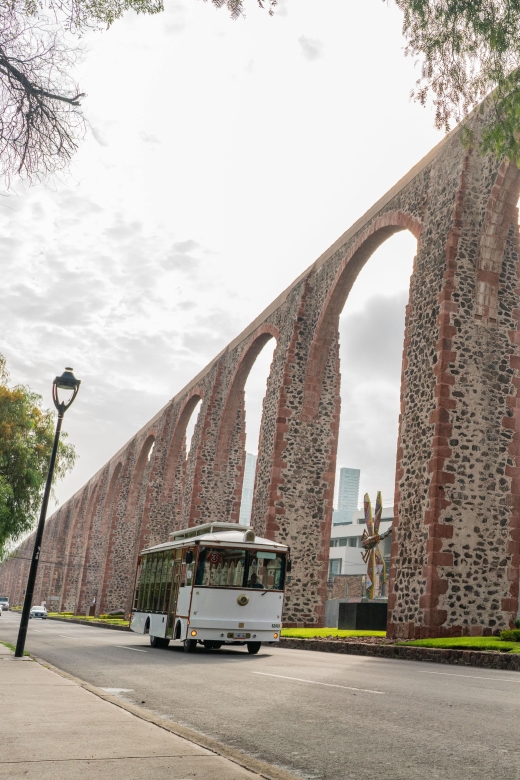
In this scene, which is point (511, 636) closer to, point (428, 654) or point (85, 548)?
point (428, 654)

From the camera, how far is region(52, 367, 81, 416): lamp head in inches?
521

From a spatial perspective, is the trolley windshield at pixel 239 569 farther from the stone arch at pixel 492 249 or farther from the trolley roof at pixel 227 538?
the stone arch at pixel 492 249

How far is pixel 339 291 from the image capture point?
2425cm

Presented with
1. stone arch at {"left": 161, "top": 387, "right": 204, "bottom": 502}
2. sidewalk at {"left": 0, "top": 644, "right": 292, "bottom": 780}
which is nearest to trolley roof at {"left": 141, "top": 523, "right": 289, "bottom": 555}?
sidewalk at {"left": 0, "top": 644, "right": 292, "bottom": 780}

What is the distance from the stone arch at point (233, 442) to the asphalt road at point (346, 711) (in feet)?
70.9

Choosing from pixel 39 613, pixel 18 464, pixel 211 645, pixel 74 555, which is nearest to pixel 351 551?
pixel 74 555

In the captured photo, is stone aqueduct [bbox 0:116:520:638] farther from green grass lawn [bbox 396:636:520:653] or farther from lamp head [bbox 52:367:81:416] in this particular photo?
lamp head [bbox 52:367:81:416]

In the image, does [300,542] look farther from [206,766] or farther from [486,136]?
[206,766]

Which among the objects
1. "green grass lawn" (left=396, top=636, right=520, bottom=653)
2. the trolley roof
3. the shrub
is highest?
the trolley roof

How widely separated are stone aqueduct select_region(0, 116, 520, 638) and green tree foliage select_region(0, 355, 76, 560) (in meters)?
8.24

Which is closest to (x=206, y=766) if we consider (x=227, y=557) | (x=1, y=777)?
(x=1, y=777)

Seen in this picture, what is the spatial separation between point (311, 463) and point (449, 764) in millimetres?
21272

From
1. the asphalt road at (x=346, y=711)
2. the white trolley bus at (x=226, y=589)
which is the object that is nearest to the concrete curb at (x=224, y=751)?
the asphalt road at (x=346, y=711)

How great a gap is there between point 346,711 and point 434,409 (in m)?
10.9
